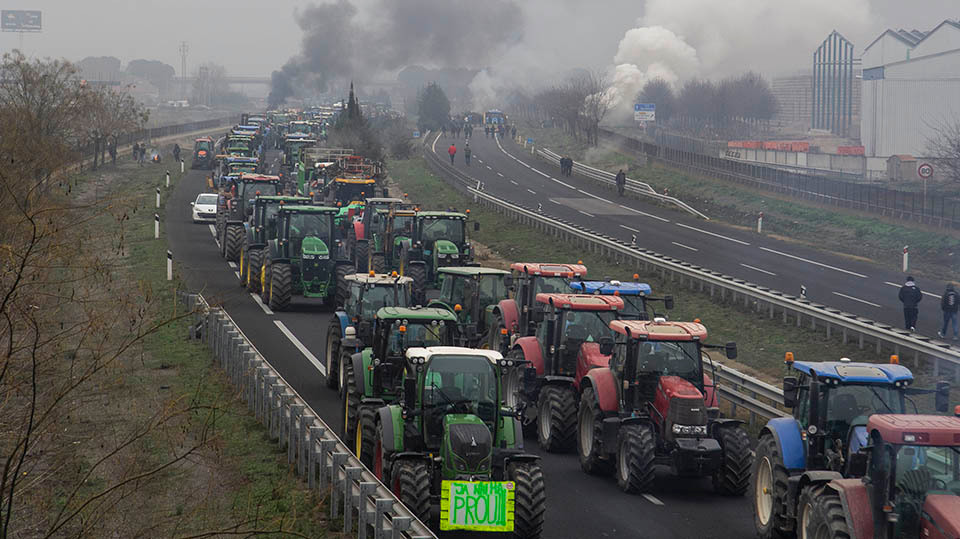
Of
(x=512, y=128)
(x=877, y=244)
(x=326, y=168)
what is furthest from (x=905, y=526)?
(x=512, y=128)

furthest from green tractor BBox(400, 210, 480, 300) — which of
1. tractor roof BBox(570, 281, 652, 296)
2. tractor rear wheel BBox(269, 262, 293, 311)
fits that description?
tractor roof BBox(570, 281, 652, 296)

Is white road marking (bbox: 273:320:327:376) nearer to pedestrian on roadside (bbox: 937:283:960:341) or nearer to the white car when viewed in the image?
pedestrian on roadside (bbox: 937:283:960:341)

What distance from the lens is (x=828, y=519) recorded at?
12.1 m

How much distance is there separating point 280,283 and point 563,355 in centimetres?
1500

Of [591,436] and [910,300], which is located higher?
[910,300]

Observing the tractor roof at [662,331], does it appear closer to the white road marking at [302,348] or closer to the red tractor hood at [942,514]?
the red tractor hood at [942,514]

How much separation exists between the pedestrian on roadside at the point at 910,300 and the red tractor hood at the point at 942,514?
20226 millimetres

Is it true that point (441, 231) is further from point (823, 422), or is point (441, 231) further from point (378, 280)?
point (823, 422)

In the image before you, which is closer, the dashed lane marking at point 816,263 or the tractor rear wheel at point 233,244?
the dashed lane marking at point 816,263

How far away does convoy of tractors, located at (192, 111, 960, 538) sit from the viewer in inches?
461

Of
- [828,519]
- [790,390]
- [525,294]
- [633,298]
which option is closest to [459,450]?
[790,390]

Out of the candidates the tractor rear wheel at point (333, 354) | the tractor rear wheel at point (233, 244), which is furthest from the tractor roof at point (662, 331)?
the tractor rear wheel at point (233, 244)

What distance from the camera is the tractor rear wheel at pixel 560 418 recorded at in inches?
755

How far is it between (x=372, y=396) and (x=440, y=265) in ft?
55.0
